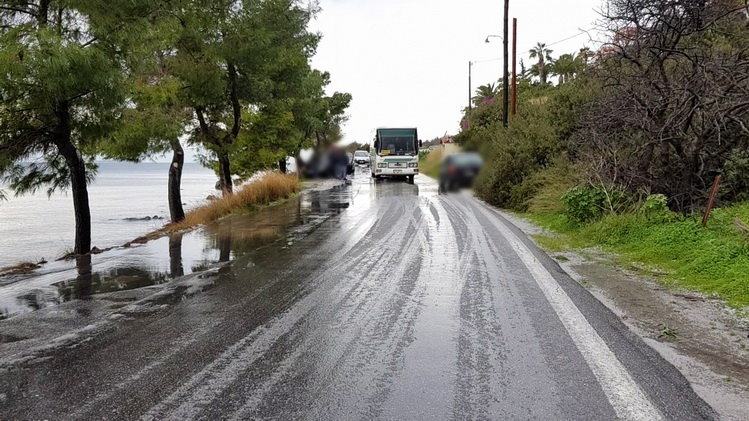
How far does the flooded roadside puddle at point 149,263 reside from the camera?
6992 mm

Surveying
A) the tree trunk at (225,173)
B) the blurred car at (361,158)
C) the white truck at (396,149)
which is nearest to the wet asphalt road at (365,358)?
the tree trunk at (225,173)

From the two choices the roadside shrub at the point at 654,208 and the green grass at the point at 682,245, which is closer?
the green grass at the point at 682,245

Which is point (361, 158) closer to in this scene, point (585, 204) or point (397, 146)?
point (397, 146)

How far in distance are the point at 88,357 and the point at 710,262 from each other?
7.40 metres

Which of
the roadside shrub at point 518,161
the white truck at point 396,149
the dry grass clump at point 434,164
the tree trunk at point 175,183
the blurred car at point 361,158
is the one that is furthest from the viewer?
the blurred car at point 361,158

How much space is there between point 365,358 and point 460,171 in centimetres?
1840

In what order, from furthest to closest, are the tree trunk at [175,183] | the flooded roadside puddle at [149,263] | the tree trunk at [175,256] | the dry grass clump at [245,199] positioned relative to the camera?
the tree trunk at [175,183] < the dry grass clump at [245,199] < the tree trunk at [175,256] < the flooded roadside puddle at [149,263]

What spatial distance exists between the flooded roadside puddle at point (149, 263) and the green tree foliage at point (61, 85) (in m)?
2.50

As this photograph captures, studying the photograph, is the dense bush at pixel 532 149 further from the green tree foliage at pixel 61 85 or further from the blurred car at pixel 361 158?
the blurred car at pixel 361 158

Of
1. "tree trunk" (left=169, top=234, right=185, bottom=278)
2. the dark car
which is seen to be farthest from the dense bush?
"tree trunk" (left=169, top=234, right=185, bottom=278)

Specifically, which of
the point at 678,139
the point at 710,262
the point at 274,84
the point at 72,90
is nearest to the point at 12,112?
the point at 72,90

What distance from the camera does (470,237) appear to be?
1089cm

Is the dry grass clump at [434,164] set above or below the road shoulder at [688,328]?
above

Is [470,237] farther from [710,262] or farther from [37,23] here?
[37,23]
